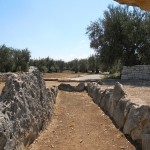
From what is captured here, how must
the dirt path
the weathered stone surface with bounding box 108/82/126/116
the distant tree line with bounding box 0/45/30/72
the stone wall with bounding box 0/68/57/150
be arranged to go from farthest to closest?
the distant tree line with bounding box 0/45/30/72 < the weathered stone surface with bounding box 108/82/126/116 < the dirt path < the stone wall with bounding box 0/68/57/150

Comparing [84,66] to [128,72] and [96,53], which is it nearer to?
[96,53]

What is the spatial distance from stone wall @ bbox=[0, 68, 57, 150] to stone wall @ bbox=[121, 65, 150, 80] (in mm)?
22091

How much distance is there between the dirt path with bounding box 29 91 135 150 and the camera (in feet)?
25.7

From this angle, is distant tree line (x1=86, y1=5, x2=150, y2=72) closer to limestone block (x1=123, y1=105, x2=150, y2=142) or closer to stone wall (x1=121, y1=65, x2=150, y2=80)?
stone wall (x1=121, y1=65, x2=150, y2=80)

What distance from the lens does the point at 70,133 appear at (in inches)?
359

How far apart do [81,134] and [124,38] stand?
2727 cm

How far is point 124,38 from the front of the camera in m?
35.5

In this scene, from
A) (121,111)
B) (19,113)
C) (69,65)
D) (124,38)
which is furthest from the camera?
(69,65)

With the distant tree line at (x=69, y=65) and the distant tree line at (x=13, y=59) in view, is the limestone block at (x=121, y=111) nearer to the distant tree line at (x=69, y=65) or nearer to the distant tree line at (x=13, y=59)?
the distant tree line at (x=13, y=59)

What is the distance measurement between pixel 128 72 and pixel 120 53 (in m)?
4.48

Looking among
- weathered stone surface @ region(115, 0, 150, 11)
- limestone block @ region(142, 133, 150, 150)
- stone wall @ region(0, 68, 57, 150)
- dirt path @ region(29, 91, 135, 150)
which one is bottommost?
dirt path @ region(29, 91, 135, 150)

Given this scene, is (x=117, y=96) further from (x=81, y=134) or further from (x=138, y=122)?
(x=138, y=122)

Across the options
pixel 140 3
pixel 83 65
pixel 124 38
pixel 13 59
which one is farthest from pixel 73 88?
pixel 83 65

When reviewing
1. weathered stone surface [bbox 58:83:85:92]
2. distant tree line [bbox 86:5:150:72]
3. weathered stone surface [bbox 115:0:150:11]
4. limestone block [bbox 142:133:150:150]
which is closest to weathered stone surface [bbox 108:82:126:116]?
limestone block [bbox 142:133:150:150]
